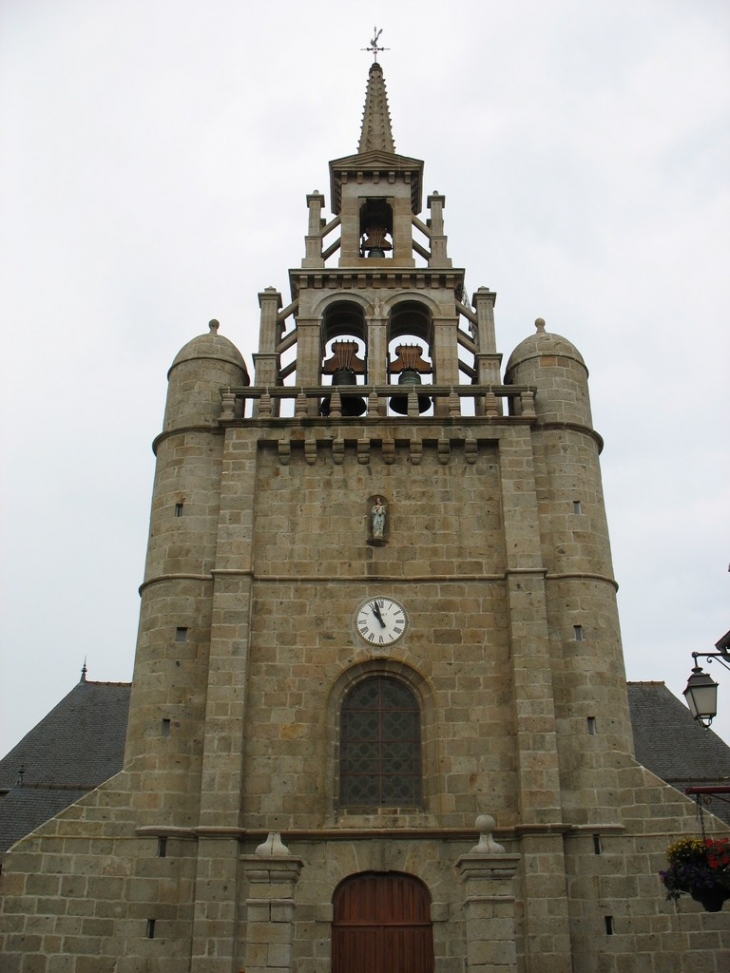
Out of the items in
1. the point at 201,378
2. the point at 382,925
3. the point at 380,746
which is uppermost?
the point at 201,378

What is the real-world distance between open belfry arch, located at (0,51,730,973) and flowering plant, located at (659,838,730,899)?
2144mm

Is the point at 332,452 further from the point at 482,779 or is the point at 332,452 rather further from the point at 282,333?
the point at 482,779

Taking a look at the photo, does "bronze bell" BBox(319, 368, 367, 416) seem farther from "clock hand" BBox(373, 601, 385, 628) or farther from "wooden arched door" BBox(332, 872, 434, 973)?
"wooden arched door" BBox(332, 872, 434, 973)

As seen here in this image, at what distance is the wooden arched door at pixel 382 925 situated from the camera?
1541 centimetres

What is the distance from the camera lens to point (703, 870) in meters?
10.9

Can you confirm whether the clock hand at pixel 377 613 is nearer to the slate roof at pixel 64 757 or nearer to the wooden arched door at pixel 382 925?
the wooden arched door at pixel 382 925

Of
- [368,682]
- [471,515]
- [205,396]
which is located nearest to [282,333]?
[205,396]

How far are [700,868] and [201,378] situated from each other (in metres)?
13.6

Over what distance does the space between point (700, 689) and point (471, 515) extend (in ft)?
27.7

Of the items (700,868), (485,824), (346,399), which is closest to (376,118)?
(346,399)

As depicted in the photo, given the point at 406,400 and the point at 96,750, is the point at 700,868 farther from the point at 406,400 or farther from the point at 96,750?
the point at 96,750

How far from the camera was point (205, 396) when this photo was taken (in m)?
20.1

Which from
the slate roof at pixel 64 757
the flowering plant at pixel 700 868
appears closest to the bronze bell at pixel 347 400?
the slate roof at pixel 64 757

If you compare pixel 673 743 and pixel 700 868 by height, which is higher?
pixel 673 743
